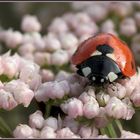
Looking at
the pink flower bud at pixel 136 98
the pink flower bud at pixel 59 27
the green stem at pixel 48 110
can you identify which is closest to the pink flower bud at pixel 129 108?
the pink flower bud at pixel 136 98

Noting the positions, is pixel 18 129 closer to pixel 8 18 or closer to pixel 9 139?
pixel 9 139

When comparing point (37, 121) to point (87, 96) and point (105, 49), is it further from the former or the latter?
point (105, 49)

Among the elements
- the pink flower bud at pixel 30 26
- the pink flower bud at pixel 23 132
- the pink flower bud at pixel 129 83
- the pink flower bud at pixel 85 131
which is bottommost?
the pink flower bud at pixel 85 131

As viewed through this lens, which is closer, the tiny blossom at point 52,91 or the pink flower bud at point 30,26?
the tiny blossom at point 52,91

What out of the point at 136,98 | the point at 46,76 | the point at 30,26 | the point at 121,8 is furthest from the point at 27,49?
the point at 136,98

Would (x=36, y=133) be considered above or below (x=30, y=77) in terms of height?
below

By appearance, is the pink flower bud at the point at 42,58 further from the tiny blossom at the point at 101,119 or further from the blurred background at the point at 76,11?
the tiny blossom at the point at 101,119
